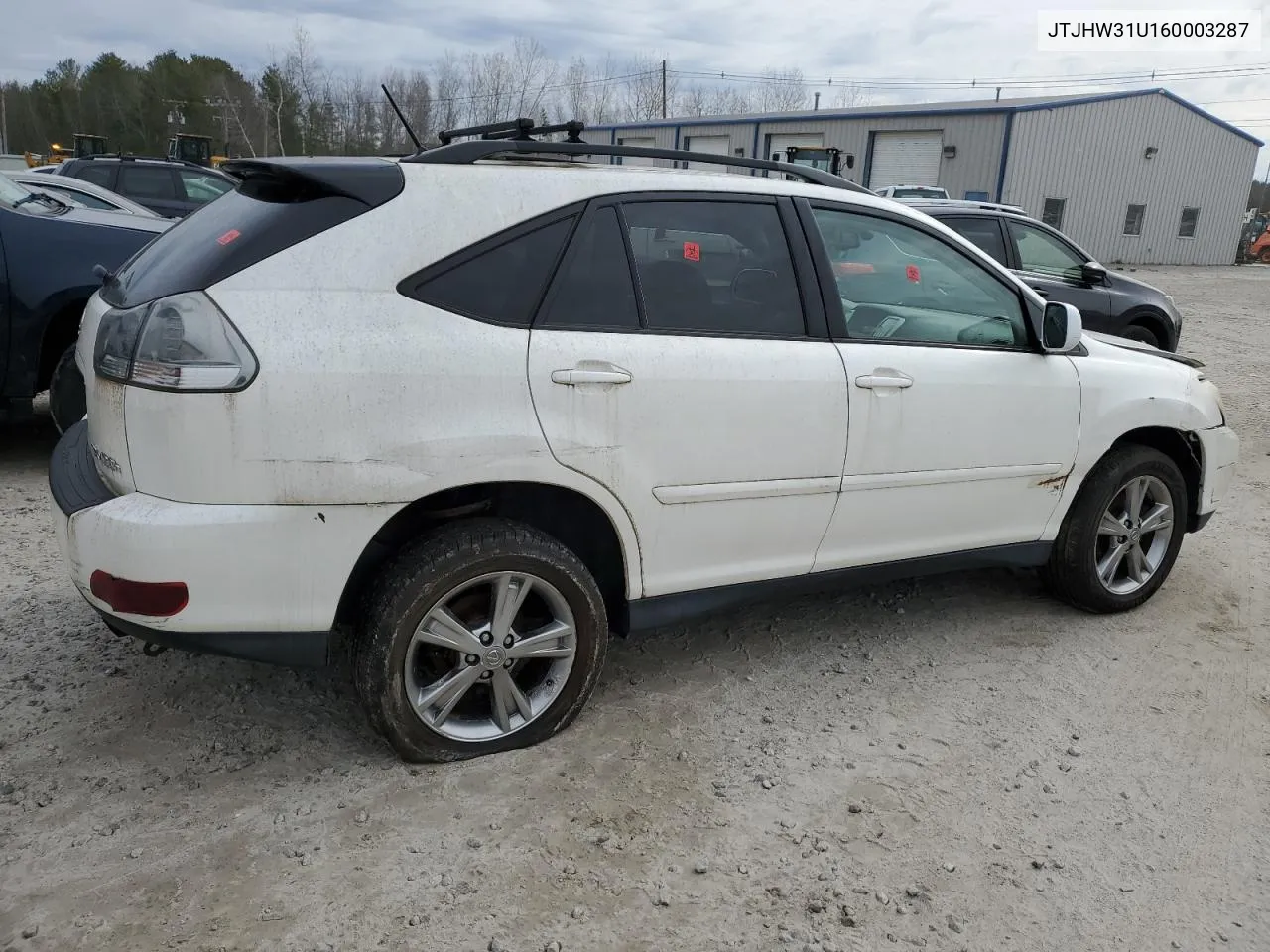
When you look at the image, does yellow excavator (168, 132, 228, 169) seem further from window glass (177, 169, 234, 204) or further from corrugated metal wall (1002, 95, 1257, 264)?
corrugated metal wall (1002, 95, 1257, 264)

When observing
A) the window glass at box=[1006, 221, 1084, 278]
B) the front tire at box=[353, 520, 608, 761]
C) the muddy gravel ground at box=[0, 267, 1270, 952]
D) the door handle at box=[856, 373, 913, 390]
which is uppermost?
the window glass at box=[1006, 221, 1084, 278]

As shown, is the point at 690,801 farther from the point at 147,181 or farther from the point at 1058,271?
the point at 147,181

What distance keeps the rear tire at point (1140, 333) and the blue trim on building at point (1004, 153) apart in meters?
23.8

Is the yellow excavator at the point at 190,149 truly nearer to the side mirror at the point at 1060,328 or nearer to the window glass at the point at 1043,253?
the window glass at the point at 1043,253

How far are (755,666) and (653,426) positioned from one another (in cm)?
124

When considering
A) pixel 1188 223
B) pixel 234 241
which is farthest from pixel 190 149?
pixel 1188 223

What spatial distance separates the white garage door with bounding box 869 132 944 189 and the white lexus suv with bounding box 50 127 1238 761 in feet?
106

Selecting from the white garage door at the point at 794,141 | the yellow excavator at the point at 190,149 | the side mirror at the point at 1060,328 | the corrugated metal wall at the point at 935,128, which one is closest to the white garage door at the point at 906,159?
the corrugated metal wall at the point at 935,128

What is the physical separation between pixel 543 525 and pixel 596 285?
29.8 inches

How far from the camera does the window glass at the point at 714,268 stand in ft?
10.2

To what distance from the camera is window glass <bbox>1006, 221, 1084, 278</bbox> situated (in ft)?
29.5

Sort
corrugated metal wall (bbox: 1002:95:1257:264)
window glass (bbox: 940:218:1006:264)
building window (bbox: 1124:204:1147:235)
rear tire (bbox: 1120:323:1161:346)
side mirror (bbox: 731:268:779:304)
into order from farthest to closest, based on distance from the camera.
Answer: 1. building window (bbox: 1124:204:1147:235)
2. corrugated metal wall (bbox: 1002:95:1257:264)
3. rear tire (bbox: 1120:323:1161:346)
4. window glass (bbox: 940:218:1006:264)
5. side mirror (bbox: 731:268:779:304)

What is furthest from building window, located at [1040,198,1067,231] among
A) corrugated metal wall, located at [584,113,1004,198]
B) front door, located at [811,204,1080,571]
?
front door, located at [811,204,1080,571]

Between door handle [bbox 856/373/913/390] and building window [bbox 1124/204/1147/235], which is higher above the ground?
building window [bbox 1124/204/1147/235]
